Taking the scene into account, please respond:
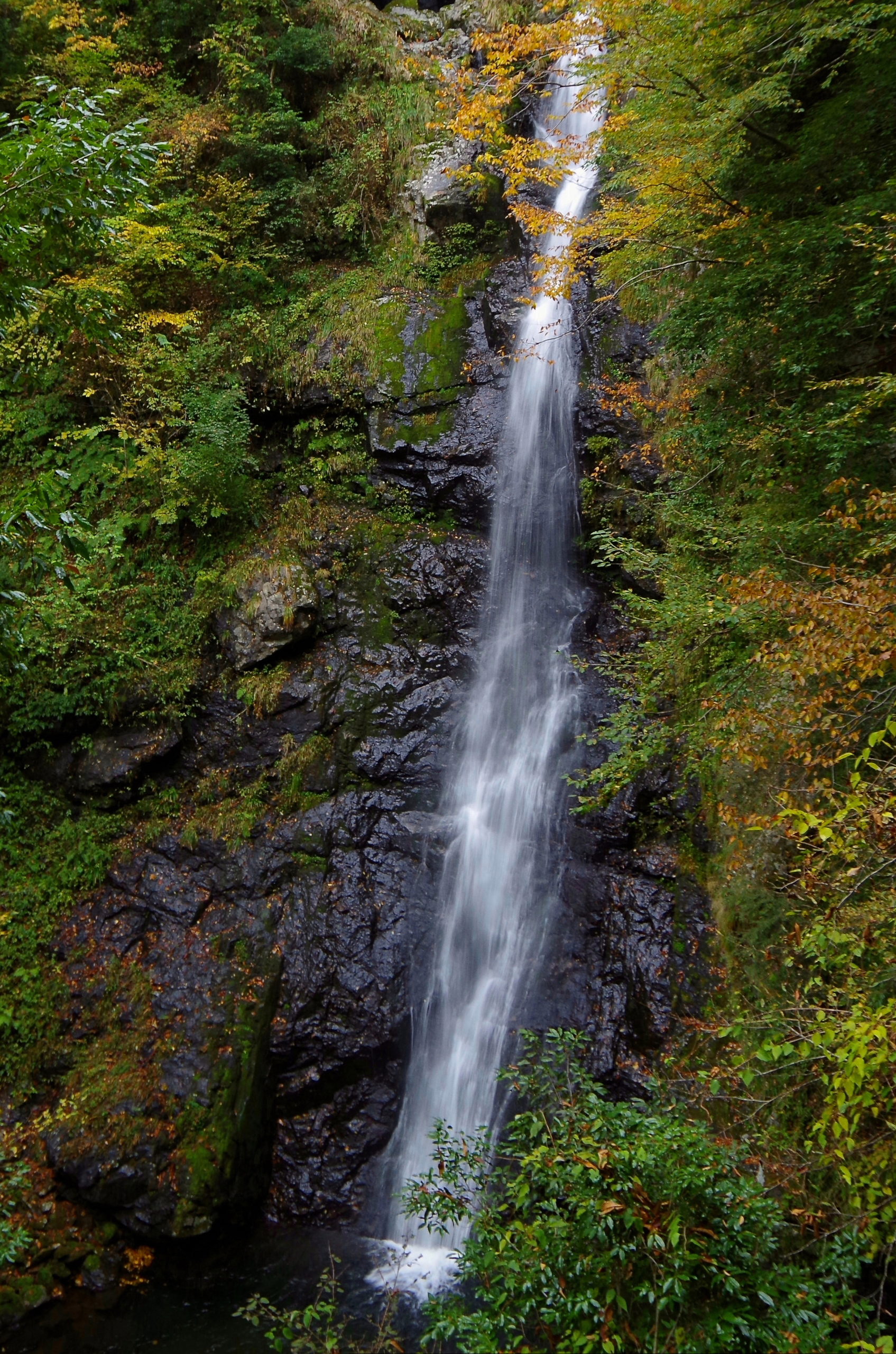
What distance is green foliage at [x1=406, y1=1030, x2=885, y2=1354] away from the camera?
7.85 feet

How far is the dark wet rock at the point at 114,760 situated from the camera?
845cm

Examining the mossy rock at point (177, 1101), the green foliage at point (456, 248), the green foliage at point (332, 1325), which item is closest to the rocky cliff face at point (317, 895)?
the mossy rock at point (177, 1101)

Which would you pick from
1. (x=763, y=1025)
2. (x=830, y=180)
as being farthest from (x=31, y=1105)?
(x=830, y=180)

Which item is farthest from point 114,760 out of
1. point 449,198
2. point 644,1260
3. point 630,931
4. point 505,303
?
point 449,198

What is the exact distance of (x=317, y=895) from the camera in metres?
7.64

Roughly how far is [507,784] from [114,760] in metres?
4.46

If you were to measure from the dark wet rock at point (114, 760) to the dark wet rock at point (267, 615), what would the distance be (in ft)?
3.94

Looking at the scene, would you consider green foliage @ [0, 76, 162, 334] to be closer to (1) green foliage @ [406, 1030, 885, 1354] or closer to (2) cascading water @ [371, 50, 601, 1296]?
(2) cascading water @ [371, 50, 601, 1296]

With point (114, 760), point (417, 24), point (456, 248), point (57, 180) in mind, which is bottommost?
point (114, 760)

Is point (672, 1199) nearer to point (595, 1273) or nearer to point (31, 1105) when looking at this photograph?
point (595, 1273)

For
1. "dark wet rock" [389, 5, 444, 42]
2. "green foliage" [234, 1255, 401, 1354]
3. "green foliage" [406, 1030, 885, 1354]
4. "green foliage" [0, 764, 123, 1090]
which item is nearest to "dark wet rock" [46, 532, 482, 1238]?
"green foliage" [0, 764, 123, 1090]

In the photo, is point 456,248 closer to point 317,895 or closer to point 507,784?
point 507,784

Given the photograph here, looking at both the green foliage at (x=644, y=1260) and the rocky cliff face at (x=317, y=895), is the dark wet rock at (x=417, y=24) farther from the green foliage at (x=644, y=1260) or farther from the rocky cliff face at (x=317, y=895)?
the green foliage at (x=644, y=1260)

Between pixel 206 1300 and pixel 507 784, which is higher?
pixel 507 784
